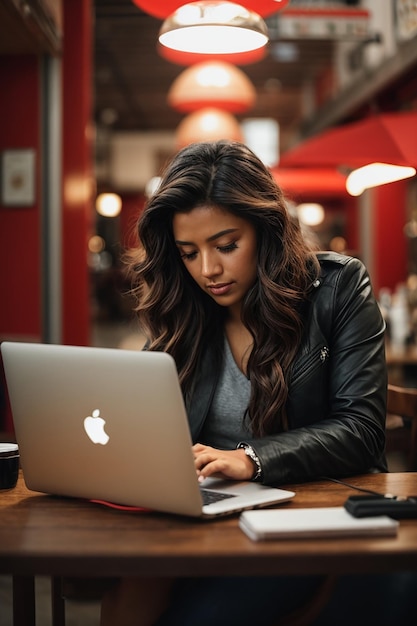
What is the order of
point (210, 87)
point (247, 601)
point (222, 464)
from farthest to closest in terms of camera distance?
point (210, 87) < point (222, 464) < point (247, 601)

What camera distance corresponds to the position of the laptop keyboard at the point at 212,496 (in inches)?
65.5

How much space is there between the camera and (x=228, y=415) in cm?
219

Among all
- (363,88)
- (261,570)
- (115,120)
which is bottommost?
(261,570)

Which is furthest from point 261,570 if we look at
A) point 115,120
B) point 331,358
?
point 115,120

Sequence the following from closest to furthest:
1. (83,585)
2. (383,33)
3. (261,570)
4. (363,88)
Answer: (261,570) < (83,585) < (383,33) < (363,88)

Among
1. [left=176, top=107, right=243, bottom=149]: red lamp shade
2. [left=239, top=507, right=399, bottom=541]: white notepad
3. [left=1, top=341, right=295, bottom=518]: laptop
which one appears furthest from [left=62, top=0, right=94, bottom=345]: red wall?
[left=239, top=507, right=399, bottom=541]: white notepad

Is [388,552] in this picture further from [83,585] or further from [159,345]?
[159,345]

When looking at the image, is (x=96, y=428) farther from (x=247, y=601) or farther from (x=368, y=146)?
(x=368, y=146)

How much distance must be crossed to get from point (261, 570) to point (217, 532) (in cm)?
15

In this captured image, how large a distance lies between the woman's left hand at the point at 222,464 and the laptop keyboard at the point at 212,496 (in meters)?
0.03

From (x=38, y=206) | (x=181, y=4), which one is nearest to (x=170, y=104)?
(x=38, y=206)

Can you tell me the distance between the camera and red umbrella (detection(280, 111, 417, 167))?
407cm

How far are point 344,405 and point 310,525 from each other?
1.97 ft

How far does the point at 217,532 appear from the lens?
1.51m
